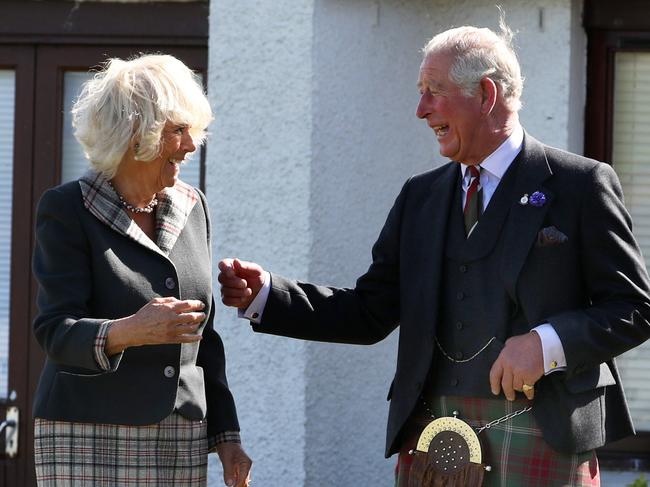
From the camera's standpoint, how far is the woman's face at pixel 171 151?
150 inches

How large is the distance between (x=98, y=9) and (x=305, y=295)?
2475 mm

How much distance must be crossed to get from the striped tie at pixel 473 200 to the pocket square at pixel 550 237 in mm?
245

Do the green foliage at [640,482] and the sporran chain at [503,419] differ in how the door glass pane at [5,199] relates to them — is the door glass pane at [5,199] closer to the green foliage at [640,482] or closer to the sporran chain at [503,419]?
the green foliage at [640,482]

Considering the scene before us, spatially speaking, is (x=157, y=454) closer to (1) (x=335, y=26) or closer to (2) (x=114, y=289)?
(2) (x=114, y=289)

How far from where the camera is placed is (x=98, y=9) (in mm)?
6102

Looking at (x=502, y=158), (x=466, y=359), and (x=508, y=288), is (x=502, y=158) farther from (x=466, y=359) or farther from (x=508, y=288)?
(x=466, y=359)

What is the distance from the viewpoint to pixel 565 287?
3.73 meters

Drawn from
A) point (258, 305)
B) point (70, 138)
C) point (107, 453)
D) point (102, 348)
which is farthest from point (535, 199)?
point (70, 138)

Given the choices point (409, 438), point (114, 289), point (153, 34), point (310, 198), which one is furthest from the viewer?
point (153, 34)

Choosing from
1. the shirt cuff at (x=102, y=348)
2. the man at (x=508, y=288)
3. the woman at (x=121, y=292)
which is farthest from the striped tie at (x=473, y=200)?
the shirt cuff at (x=102, y=348)

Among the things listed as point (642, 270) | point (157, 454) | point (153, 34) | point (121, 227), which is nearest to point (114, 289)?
point (121, 227)

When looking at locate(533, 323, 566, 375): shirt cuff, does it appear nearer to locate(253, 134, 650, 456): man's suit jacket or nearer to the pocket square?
locate(253, 134, 650, 456): man's suit jacket

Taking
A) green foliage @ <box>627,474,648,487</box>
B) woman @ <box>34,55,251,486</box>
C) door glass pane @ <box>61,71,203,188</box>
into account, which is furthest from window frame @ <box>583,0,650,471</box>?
woman @ <box>34,55,251,486</box>

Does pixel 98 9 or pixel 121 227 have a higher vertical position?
pixel 98 9
